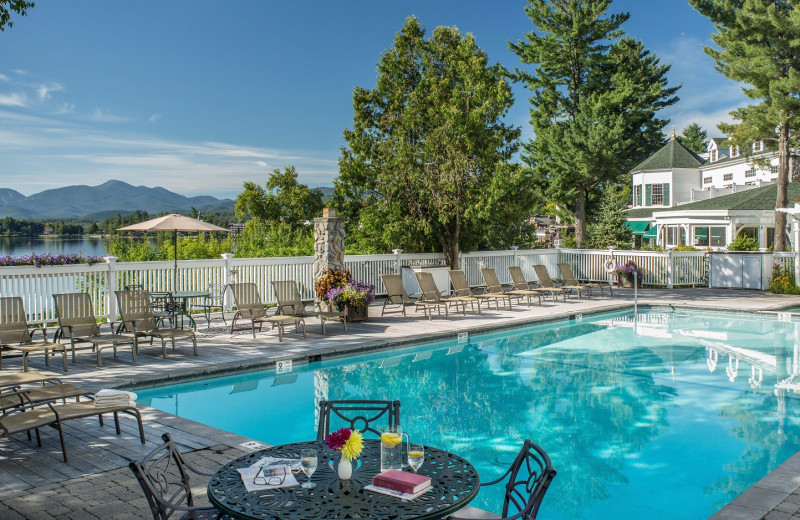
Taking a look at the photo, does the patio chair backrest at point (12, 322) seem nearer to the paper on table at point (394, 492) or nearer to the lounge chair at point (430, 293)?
the paper on table at point (394, 492)

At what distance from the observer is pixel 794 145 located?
70.6ft

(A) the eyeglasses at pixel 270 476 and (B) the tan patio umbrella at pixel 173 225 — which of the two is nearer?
(A) the eyeglasses at pixel 270 476

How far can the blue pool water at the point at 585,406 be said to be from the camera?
532cm

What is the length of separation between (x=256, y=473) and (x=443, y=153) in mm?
14349

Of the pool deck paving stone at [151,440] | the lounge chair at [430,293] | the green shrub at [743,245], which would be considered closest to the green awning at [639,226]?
the green shrub at [743,245]

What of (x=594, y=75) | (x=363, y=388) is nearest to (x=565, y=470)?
(x=363, y=388)

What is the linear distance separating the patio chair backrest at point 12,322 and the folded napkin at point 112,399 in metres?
3.61

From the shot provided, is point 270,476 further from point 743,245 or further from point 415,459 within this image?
point 743,245

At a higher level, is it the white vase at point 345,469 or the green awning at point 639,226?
the green awning at point 639,226

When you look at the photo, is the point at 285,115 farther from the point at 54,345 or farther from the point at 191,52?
the point at 54,345

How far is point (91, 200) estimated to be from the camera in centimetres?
7962

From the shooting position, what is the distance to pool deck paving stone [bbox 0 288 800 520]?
12.9ft

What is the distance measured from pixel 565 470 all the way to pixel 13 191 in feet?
273

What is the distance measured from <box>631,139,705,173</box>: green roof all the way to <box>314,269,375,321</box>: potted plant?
27.4 meters
